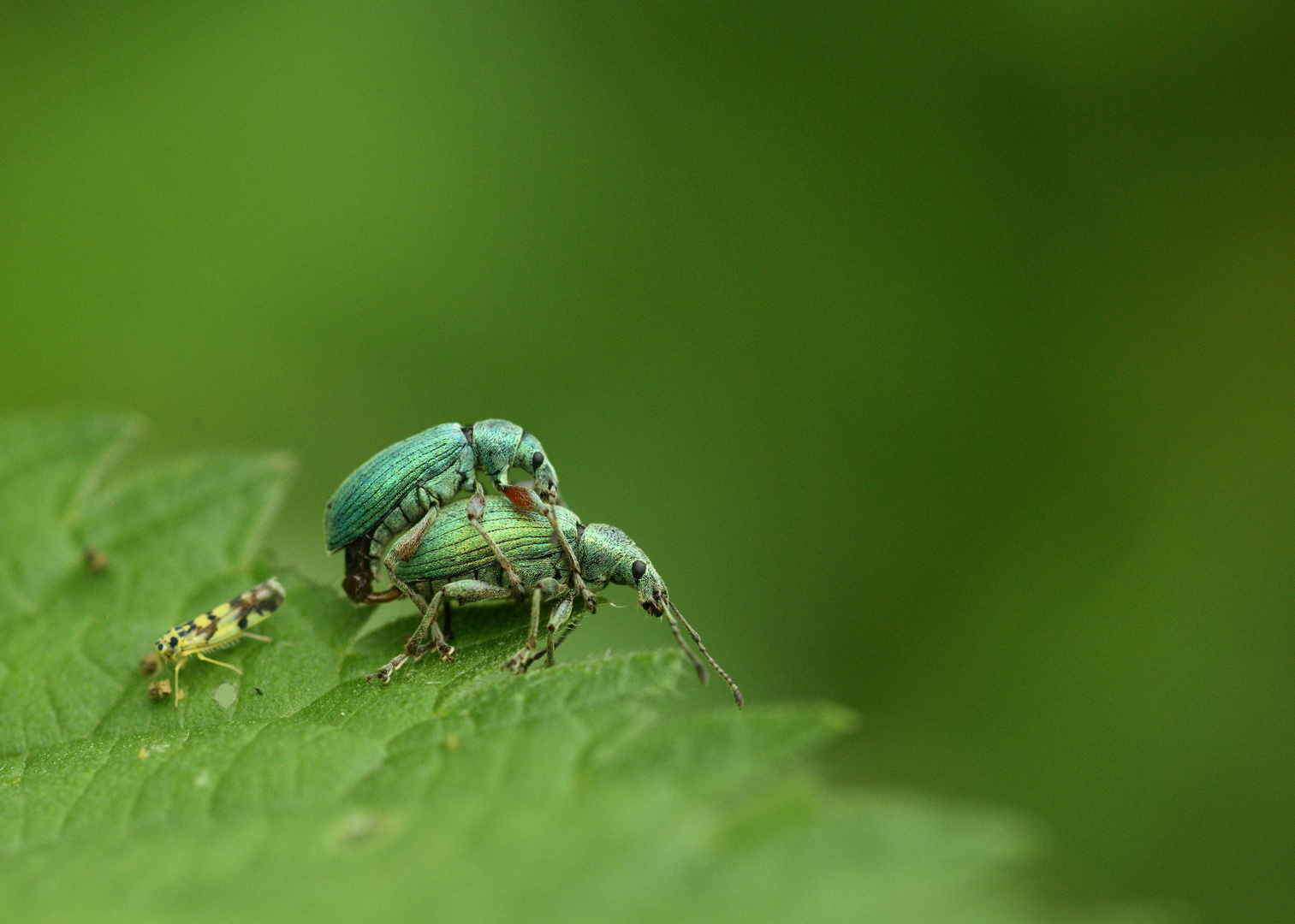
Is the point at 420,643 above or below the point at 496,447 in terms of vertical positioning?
below

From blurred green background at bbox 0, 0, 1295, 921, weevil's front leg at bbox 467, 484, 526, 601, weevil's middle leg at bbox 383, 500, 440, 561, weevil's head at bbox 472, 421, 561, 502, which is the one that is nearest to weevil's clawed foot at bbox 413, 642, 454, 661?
weevil's front leg at bbox 467, 484, 526, 601

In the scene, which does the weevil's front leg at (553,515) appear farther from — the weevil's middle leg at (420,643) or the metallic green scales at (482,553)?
the weevil's middle leg at (420,643)

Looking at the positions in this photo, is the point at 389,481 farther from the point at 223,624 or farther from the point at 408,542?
the point at 223,624

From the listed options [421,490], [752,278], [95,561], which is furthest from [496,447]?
[752,278]

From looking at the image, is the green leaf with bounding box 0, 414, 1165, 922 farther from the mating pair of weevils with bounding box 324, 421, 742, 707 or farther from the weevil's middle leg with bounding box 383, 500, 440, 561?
the weevil's middle leg with bounding box 383, 500, 440, 561

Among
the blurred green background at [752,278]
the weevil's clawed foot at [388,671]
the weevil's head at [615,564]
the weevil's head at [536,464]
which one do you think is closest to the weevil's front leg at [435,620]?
the weevil's clawed foot at [388,671]

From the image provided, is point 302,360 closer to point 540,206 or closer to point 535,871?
point 540,206

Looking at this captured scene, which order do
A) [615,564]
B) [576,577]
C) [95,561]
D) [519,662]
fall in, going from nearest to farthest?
[519,662]
[95,561]
[576,577]
[615,564]
